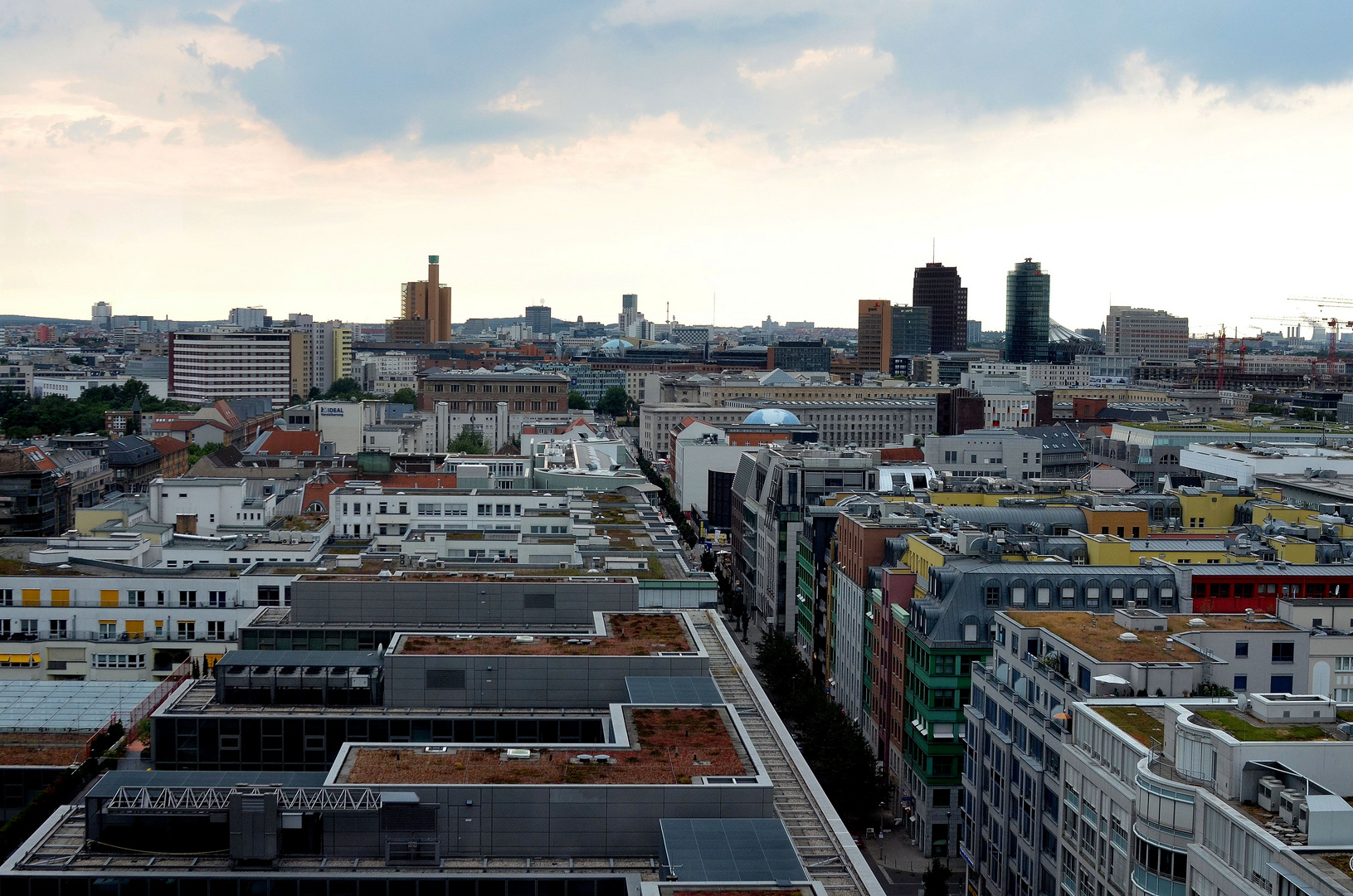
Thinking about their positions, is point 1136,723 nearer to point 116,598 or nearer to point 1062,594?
point 1062,594

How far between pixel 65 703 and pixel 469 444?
11861cm

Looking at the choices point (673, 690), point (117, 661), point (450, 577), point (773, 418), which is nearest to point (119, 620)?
point (117, 661)

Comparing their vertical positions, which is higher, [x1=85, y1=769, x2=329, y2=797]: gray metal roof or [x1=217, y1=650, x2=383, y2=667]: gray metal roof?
[x1=217, y1=650, x2=383, y2=667]: gray metal roof

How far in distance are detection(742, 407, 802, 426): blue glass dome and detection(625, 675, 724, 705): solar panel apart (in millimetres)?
126961

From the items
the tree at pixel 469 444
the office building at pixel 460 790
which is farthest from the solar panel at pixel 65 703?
the tree at pixel 469 444

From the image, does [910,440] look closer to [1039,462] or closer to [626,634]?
[1039,462]

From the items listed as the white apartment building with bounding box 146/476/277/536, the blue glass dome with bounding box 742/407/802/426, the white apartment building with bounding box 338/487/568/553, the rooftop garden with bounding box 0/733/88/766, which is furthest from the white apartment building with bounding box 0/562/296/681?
the blue glass dome with bounding box 742/407/802/426

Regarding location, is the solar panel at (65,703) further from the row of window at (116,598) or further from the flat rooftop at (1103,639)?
the flat rooftop at (1103,639)

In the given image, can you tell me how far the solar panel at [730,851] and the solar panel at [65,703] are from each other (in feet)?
97.6

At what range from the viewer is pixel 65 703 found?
185 feet

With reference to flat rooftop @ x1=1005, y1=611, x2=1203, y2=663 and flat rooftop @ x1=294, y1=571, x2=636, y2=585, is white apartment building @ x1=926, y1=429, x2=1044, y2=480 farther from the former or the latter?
flat rooftop @ x1=1005, y1=611, x2=1203, y2=663

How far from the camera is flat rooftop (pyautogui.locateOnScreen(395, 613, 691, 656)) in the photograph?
156ft

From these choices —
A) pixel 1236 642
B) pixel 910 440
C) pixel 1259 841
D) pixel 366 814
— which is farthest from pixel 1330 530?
pixel 910 440

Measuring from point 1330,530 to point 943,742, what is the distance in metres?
25.1
